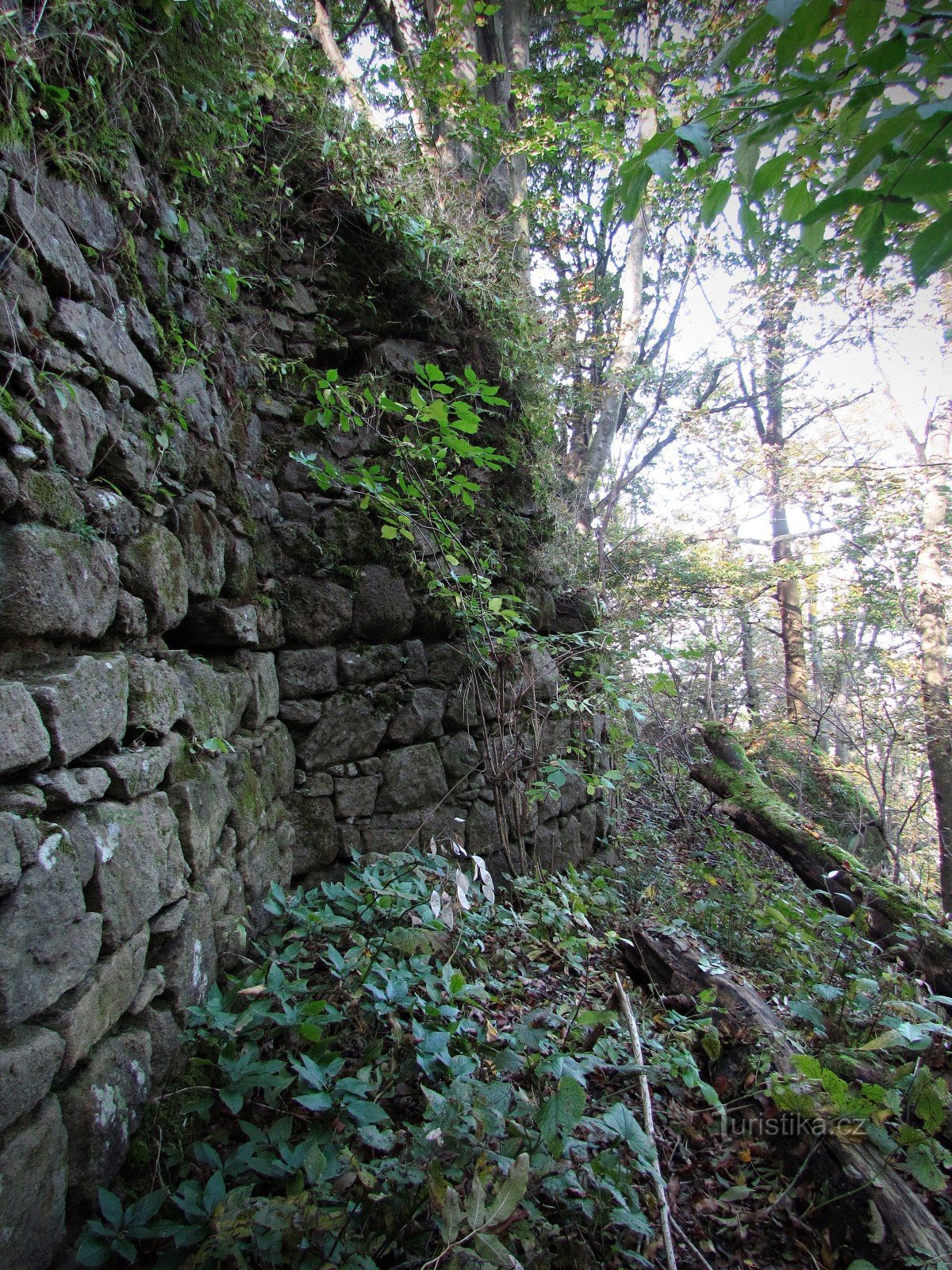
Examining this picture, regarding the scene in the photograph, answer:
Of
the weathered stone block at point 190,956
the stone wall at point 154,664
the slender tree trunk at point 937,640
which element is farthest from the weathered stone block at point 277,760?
the slender tree trunk at point 937,640

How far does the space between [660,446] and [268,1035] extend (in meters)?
11.9

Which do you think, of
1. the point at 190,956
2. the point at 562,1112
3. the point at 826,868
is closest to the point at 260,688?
the point at 190,956

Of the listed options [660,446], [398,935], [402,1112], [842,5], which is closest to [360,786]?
[398,935]

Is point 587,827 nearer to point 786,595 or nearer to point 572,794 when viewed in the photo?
point 572,794

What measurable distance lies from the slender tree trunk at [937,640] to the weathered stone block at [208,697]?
29.2 feet

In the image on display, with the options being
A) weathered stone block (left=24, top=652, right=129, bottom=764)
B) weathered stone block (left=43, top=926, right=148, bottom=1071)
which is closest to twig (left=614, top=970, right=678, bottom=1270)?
weathered stone block (left=43, top=926, right=148, bottom=1071)

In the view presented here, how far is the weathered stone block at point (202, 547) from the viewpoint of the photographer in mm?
2105

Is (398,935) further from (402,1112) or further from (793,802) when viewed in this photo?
(793,802)

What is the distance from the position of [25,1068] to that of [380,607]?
2.46m

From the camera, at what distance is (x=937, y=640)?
875 cm

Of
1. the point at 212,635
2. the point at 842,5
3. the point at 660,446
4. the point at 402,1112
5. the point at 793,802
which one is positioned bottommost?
the point at 793,802

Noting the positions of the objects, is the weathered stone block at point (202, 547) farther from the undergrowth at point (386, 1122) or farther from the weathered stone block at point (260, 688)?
the undergrowth at point (386, 1122)

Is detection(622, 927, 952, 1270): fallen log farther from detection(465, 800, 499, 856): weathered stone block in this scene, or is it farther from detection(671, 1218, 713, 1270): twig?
detection(465, 800, 499, 856): weathered stone block

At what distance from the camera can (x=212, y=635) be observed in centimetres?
237
